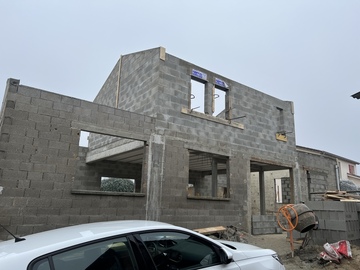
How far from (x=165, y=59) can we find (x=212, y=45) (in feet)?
41.7

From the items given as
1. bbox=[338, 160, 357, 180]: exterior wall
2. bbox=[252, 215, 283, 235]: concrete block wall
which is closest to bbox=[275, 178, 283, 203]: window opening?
bbox=[252, 215, 283, 235]: concrete block wall

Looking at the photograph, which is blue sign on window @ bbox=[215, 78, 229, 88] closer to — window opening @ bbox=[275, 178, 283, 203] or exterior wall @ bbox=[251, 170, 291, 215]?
exterior wall @ bbox=[251, 170, 291, 215]

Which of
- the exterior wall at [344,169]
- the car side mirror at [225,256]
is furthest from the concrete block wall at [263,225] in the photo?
the exterior wall at [344,169]

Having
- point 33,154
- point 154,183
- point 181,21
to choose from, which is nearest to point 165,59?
point 154,183

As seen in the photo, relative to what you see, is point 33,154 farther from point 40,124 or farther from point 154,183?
point 154,183

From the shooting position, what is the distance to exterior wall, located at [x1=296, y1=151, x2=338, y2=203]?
1455cm

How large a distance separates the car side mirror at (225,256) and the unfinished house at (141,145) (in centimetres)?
558

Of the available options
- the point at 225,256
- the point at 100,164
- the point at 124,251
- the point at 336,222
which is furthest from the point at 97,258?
the point at 100,164

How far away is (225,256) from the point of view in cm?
291

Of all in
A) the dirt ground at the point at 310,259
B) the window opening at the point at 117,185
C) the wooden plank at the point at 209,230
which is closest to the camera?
the dirt ground at the point at 310,259

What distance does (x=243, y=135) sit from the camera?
39.2ft

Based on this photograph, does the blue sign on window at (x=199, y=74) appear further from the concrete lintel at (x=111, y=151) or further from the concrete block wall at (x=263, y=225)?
the concrete block wall at (x=263, y=225)

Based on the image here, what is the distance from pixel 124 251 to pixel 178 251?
24.2 inches

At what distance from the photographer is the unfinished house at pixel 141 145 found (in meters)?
7.05
